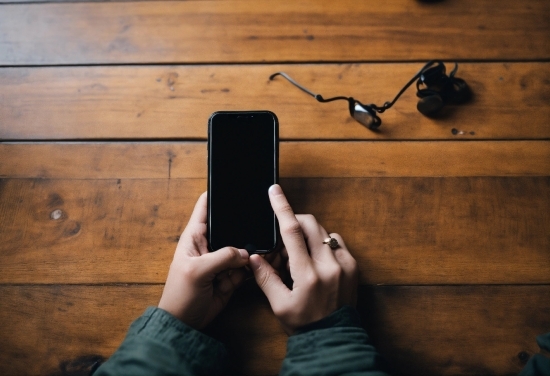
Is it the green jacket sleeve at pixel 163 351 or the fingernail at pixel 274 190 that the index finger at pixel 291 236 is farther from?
the green jacket sleeve at pixel 163 351

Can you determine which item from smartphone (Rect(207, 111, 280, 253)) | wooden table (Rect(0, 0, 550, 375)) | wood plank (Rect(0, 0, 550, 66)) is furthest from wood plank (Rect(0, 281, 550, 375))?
wood plank (Rect(0, 0, 550, 66))

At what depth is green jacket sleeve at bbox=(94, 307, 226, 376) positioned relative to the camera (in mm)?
613

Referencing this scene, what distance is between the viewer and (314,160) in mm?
873

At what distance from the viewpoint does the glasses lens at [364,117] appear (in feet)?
2.82

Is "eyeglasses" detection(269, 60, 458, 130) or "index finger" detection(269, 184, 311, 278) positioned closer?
"index finger" detection(269, 184, 311, 278)

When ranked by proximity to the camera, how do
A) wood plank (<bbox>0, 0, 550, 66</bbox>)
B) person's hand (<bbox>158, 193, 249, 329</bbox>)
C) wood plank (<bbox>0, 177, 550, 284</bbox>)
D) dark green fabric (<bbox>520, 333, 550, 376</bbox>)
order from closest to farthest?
dark green fabric (<bbox>520, 333, 550, 376</bbox>) < person's hand (<bbox>158, 193, 249, 329</bbox>) < wood plank (<bbox>0, 177, 550, 284</bbox>) < wood plank (<bbox>0, 0, 550, 66</bbox>)

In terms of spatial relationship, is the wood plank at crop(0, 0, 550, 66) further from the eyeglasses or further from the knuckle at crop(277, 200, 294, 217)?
the knuckle at crop(277, 200, 294, 217)

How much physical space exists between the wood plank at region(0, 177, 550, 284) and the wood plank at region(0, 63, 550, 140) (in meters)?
0.11

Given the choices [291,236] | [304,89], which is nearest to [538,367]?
[291,236]

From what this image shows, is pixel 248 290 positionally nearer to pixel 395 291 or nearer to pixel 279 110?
pixel 395 291

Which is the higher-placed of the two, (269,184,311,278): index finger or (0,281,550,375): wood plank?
(269,184,311,278): index finger

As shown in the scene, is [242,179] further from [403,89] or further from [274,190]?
[403,89]

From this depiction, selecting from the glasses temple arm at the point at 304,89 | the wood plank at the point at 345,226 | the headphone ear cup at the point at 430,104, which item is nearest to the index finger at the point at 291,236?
the wood plank at the point at 345,226

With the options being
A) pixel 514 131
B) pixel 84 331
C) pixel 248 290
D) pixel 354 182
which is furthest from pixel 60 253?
pixel 514 131
